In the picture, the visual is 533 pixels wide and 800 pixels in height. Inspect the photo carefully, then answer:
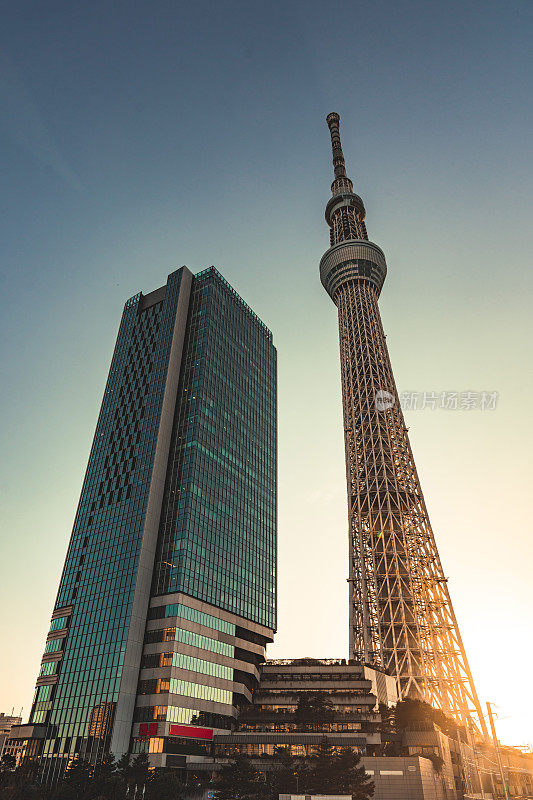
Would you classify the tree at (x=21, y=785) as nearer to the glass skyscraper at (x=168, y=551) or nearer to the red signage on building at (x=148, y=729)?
the glass skyscraper at (x=168, y=551)

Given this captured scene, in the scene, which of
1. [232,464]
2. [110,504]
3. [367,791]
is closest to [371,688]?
[367,791]

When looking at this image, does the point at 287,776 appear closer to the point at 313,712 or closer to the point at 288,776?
the point at 288,776

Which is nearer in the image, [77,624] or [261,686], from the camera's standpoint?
[77,624]

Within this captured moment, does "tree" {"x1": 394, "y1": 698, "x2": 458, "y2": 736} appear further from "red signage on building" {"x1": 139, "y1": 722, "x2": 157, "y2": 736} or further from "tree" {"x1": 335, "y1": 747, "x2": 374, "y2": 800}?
"red signage on building" {"x1": 139, "y1": 722, "x2": 157, "y2": 736}

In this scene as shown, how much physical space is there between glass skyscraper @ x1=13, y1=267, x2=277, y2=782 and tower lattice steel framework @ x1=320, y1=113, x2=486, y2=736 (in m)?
25.3

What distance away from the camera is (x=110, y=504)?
343ft

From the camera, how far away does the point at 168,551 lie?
3802 inches

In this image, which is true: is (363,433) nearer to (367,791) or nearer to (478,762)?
(478,762)

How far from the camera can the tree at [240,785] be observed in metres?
66.9

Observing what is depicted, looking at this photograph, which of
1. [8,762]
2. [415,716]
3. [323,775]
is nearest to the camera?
[323,775]

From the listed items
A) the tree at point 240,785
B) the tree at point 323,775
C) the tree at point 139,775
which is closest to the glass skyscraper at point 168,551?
the tree at point 139,775

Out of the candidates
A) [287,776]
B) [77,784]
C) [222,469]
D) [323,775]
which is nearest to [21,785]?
[77,784]

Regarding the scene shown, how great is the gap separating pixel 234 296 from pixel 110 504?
6088cm

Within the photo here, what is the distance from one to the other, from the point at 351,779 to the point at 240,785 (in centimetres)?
1330
